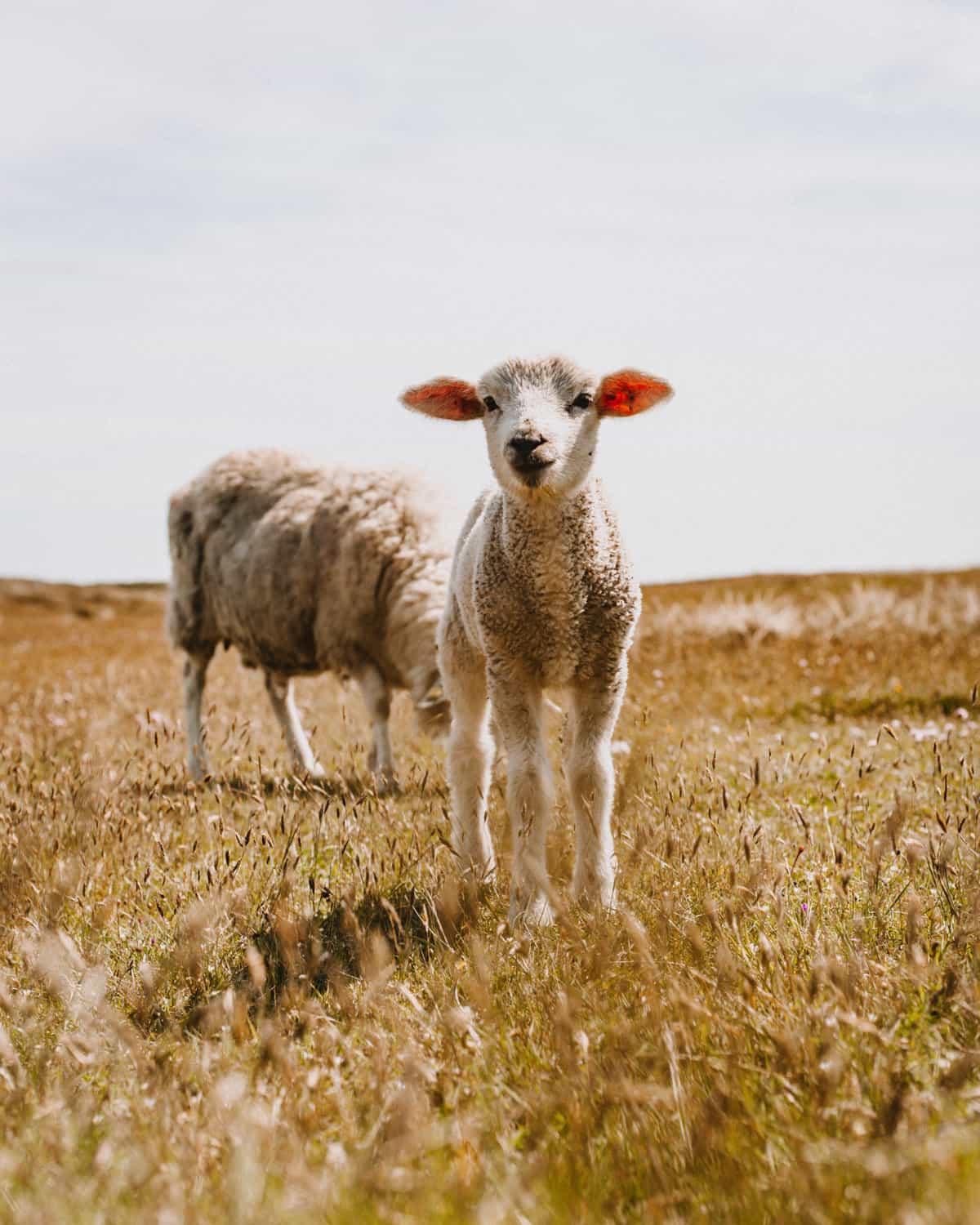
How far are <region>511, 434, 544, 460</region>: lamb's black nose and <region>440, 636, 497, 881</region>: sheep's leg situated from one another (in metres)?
1.26

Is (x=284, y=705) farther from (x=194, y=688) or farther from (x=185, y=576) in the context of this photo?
(x=185, y=576)

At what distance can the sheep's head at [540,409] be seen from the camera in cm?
433

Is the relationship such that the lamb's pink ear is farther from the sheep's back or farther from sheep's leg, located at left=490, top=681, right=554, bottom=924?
the sheep's back

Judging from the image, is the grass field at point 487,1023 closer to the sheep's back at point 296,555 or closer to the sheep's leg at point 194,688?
the sheep's back at point 296,555

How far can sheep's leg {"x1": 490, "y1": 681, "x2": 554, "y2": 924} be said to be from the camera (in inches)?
169

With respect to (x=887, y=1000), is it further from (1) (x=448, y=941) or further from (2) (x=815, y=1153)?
(1) (x=448, y=941)

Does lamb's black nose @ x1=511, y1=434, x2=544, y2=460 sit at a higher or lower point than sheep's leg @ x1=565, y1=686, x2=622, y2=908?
higher

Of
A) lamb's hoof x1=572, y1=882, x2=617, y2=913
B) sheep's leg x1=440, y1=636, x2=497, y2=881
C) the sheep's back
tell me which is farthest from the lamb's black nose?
the sheep's back

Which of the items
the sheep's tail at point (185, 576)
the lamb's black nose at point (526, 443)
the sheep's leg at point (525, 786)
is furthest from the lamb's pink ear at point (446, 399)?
the sheep's tail at point (185, 576)

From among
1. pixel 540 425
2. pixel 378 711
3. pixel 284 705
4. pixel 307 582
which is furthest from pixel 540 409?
pixel 284 705

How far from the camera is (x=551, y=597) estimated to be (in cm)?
458

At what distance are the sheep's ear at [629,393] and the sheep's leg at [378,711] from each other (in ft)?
11.6

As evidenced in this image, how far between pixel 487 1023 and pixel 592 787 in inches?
74.6

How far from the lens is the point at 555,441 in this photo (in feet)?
14.4
